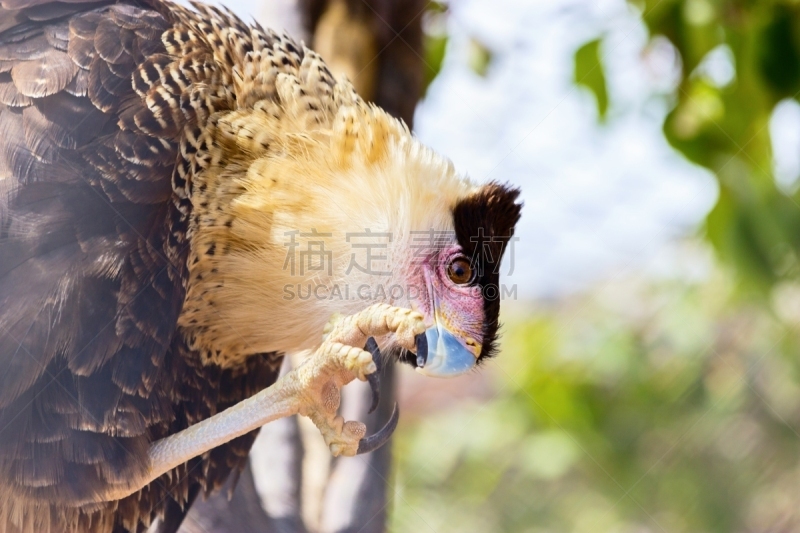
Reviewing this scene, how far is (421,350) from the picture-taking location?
1617 millimetres

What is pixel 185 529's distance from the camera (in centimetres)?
237

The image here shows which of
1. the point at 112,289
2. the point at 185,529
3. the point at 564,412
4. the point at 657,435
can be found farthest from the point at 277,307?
the point at 657,435

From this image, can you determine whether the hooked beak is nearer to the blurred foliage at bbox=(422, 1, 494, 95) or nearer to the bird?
the bird

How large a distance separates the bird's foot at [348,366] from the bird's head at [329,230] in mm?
74

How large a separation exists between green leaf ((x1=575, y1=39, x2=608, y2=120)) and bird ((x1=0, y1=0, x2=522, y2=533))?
783 mm

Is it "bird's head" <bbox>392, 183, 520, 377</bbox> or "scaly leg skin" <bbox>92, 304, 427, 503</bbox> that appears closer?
"scaly leg skin" <bbox>92, 304, 427, 503</bbox>

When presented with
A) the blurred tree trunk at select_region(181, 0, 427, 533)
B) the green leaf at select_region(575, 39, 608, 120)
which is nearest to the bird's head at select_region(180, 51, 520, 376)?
the blurred tree trunk at select_region(181, 0, 427, 533)

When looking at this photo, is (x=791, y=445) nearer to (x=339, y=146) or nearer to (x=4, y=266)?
(x=339, y=146)

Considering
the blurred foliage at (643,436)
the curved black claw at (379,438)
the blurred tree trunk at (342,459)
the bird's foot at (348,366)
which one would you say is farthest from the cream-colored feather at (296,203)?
the blurred foliage at (643,436)

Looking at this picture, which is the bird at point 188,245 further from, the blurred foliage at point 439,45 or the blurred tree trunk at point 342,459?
the blurred foliage at point 439,45

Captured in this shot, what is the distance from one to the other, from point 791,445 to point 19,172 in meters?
5.29

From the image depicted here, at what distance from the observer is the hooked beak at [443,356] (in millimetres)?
1597

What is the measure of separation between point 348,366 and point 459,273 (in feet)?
1.17

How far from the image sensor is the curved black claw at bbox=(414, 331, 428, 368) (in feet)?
5.27
